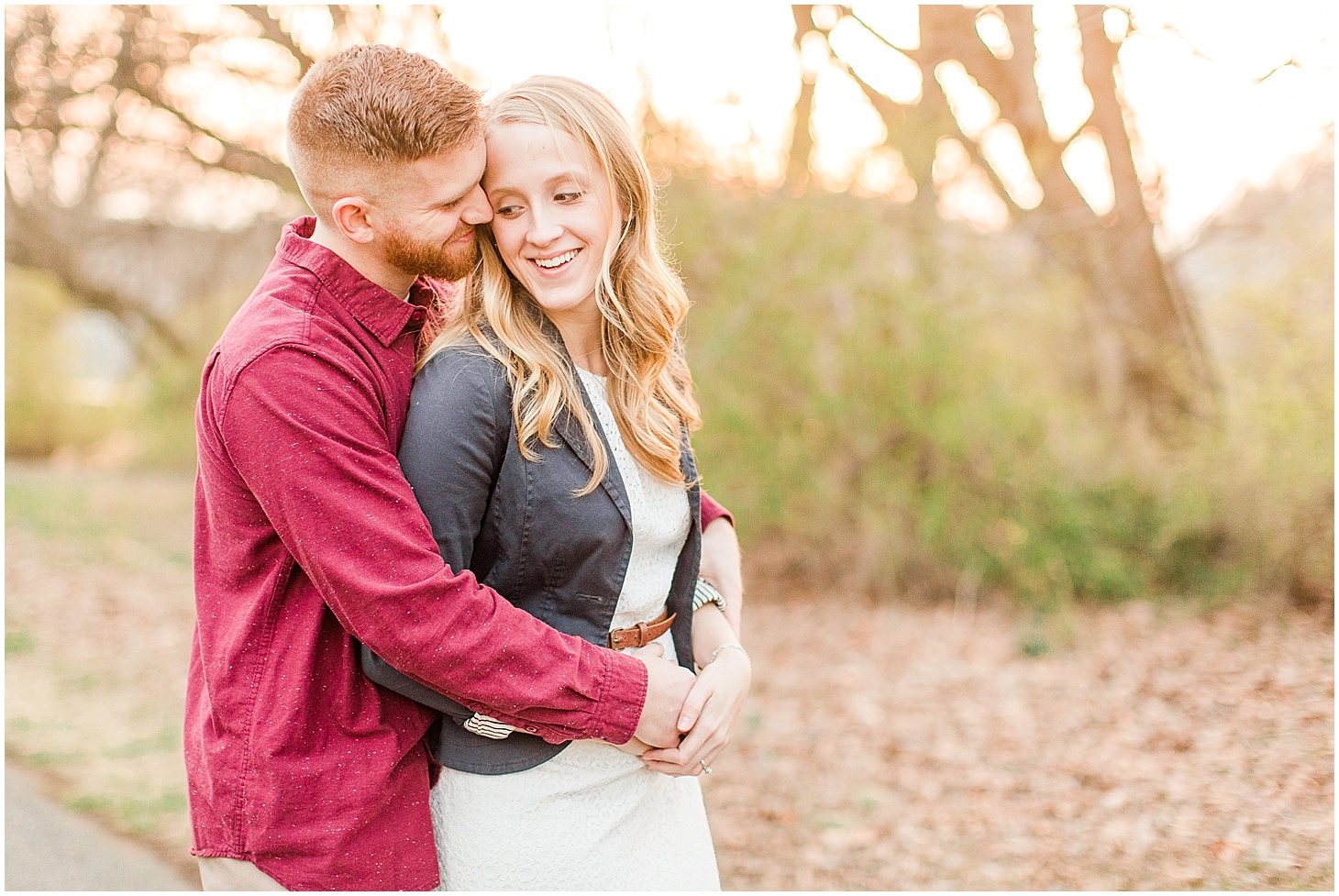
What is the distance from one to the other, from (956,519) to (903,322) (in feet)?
4.44

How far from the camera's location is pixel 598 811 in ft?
6.02

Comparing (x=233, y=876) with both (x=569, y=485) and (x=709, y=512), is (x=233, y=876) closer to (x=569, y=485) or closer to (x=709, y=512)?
(x=569, y=485)

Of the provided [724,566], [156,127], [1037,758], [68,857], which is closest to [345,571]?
[724,566]

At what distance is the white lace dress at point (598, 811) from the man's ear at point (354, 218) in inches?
18.4

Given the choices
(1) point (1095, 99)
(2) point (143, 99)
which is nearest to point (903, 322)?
(1) point (1095, 99)

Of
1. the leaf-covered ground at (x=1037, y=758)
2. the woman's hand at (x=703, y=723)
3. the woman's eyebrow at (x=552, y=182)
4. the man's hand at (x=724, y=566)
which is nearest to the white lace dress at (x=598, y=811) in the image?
the woman's hand at (x=703, y=723)

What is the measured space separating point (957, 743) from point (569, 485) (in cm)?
393

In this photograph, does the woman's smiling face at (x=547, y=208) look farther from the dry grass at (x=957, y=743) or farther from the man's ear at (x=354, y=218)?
the dry grass at (x=957, y=743)

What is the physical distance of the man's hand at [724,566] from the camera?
2.21 metres

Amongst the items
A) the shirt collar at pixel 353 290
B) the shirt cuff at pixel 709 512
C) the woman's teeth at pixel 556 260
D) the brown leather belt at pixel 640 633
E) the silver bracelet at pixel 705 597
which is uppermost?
the woman's teeth at pixel 556 260

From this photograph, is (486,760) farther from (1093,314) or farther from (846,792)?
(1093,314)

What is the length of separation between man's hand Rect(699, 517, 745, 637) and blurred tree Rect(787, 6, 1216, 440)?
4.51m

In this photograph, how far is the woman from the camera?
1.68 meters

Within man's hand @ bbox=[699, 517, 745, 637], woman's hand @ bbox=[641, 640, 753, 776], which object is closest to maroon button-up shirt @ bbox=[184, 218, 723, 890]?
woman's hand @ bbox=[641, 640, 753, 776]
